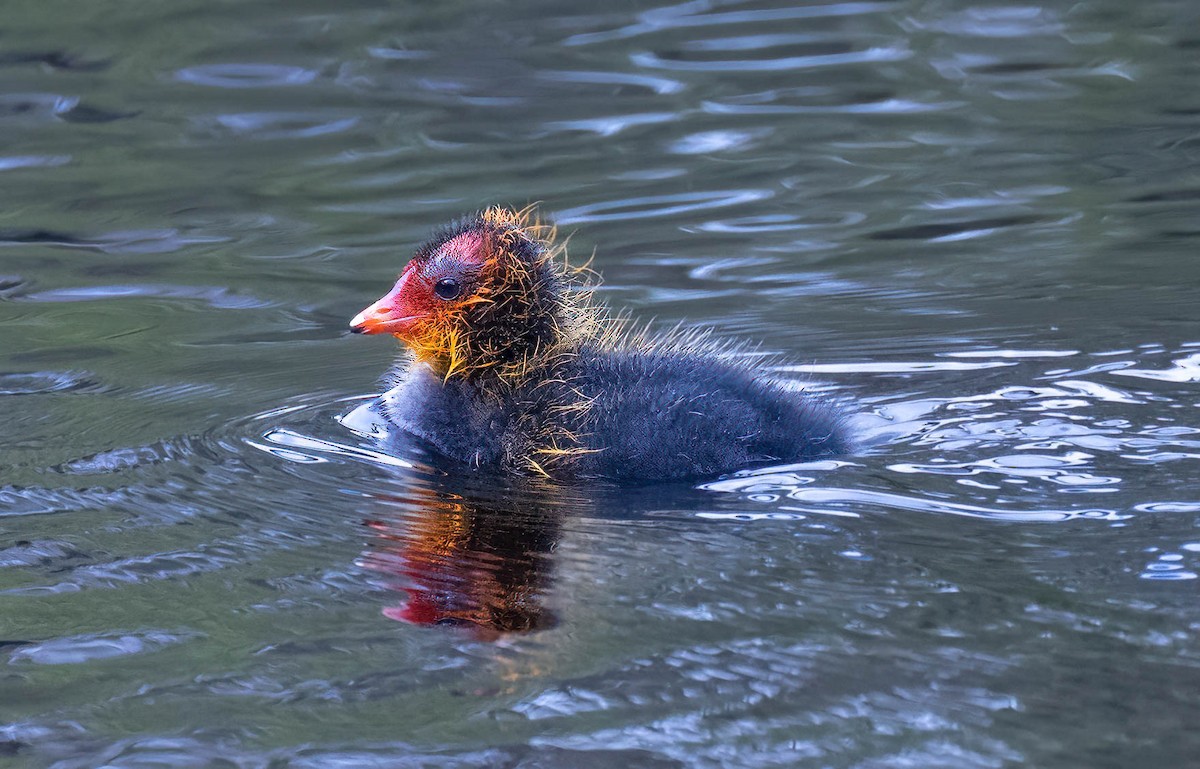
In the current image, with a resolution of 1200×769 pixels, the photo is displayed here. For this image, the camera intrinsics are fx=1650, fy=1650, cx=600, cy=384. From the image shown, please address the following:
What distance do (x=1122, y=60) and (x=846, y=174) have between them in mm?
3895

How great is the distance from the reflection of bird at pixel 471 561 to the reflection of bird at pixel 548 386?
0.43 metres

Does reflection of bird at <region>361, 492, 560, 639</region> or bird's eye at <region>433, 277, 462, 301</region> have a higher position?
bird's eye at <region>433, 277, 462, 301</region>

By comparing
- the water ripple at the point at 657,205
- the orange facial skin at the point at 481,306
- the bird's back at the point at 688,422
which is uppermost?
the water ripple at the point at 657,205

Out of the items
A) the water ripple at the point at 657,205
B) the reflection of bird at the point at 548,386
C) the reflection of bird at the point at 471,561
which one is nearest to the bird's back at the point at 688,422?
the reflection of bird at the point at 548,386

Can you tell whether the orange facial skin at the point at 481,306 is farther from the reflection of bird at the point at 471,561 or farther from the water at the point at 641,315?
the reflection of bird at the point at 471,561

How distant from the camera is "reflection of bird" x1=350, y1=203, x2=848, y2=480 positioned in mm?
6125

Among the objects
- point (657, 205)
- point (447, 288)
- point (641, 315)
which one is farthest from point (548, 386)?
point (657, 205)

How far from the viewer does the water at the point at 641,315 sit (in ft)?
14.0

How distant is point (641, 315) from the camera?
8805mm

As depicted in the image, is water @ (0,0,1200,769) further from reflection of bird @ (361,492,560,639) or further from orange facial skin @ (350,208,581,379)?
orange facial skin @ (350,208,581,379)

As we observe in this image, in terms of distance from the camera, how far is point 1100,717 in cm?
399

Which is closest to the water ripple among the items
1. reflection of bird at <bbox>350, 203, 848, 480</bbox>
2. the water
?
the water

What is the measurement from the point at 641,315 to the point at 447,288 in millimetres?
2419

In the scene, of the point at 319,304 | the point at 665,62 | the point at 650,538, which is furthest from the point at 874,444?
the point at 665,62
